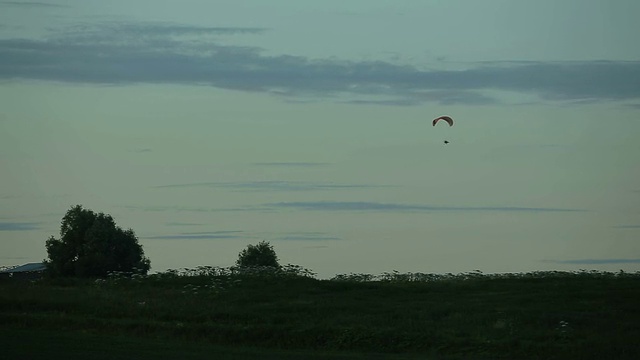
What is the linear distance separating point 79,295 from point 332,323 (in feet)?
44.5

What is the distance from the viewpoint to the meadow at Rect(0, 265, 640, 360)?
33781mm

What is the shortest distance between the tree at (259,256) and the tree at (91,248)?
40.7ft

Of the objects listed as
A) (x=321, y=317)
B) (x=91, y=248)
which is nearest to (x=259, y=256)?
(x=91, y=248)

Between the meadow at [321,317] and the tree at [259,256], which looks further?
the tree at [259,256]

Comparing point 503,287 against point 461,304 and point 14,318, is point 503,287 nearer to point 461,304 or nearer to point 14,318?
point 461,304

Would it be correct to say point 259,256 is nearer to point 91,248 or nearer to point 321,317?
point 91,248

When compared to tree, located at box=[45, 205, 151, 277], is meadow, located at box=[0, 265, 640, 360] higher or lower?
lower

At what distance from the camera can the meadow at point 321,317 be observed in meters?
33.8

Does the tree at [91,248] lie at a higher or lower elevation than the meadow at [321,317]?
higher

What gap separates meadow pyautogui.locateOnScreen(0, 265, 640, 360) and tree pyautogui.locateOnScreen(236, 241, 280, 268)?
124ft

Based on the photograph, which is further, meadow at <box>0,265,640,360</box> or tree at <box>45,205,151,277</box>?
tree at <box>45,205,151,277</box>

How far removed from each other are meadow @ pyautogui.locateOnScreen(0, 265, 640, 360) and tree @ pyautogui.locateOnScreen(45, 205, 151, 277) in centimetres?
2468

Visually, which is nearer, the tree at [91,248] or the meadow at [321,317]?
the meadow at [321,317]

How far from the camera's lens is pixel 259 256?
9212cm
